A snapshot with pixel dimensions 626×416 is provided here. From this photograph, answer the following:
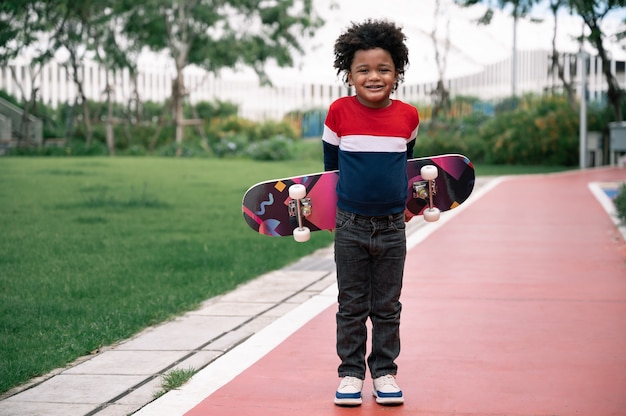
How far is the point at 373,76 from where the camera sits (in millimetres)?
4945

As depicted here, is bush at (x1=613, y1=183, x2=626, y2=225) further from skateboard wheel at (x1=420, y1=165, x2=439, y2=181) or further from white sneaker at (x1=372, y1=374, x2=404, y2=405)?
white sneaker at (x1=372, y1=374, x2=404, y2=405)

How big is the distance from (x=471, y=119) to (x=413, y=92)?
276 inches

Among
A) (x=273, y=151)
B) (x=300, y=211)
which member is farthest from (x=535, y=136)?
(x=300, y=211)

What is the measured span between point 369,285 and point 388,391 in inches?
20.4

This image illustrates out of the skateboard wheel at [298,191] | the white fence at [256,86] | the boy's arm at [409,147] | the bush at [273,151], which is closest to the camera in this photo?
the skateboard wheel at [298,191]

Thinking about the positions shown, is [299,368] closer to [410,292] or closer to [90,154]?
[410,292]

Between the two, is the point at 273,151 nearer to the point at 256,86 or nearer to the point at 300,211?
the point at 256,86

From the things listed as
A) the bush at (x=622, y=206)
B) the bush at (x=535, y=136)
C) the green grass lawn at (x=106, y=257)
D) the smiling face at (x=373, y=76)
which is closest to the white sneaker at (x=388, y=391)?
the smiling face at (x=373, y=76)

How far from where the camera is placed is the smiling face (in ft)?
16.3

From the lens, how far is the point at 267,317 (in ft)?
23.7

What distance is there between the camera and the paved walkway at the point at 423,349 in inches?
197

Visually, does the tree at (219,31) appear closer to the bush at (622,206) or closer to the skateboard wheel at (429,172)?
the bush at (622,206)

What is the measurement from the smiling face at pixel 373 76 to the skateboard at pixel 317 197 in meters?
0.43

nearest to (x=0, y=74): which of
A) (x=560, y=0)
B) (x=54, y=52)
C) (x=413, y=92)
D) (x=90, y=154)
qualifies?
(x=54, y=52)
